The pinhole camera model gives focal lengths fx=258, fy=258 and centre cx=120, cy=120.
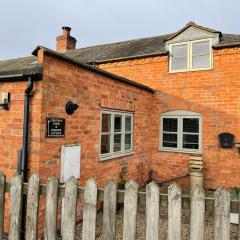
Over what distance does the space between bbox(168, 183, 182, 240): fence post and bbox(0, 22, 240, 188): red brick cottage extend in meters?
2.49

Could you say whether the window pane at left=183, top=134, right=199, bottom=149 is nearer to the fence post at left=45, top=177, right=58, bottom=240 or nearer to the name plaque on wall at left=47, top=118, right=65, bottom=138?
the name plaque on wall at left=47, top=118, right=65, bottom=138

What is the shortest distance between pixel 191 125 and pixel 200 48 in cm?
274

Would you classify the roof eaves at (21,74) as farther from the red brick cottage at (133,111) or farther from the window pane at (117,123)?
the window pane at (117,123)

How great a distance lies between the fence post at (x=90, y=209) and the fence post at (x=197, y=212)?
1.09 metres

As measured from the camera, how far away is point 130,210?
2.89m

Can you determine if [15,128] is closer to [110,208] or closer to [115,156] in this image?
[110,208]

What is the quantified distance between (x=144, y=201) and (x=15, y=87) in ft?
10.1

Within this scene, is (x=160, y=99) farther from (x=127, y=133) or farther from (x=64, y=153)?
(x=64, y=153)

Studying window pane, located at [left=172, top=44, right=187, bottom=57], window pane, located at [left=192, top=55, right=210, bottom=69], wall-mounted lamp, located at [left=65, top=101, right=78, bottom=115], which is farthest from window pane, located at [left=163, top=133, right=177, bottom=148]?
wall-mounted lamp, located at [left=65, top=101, right=78, bottom=115]

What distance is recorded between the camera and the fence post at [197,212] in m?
2.72

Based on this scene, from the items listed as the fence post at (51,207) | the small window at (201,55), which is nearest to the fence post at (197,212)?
the fence post at (51,207)

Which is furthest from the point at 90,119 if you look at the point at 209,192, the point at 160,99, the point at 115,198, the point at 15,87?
the point at 209,192

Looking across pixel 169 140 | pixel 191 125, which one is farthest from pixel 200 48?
pixel 169 140

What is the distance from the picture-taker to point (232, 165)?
8.38m
